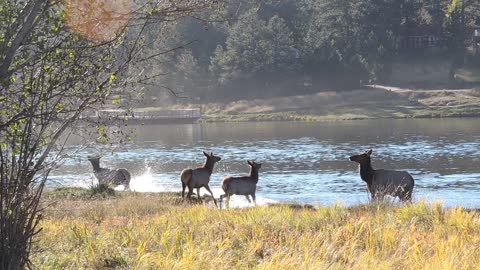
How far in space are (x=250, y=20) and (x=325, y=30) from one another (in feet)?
44.0

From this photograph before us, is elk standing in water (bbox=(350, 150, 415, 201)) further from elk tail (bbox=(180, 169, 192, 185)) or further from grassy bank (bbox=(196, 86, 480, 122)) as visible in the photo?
grassy bank (bbox=(196, 86, 480, 122))

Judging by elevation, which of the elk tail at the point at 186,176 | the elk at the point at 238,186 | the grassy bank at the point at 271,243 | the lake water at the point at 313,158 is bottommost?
the lake water at the point at 313,158

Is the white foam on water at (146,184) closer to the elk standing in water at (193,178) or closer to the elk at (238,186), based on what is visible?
Answer: the elk standing in water at (193,178)

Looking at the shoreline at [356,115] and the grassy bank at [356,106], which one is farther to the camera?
the grassy bank at [356,106]

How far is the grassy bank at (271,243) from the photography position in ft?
30.4

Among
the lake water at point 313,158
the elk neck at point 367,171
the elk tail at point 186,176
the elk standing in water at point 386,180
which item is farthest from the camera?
the lake water at point 313,158

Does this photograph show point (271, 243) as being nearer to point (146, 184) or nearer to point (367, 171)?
point (367, 171)

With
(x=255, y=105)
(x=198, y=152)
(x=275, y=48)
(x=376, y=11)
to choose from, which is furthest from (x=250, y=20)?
(x=198, y=152)

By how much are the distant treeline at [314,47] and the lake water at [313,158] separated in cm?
2329

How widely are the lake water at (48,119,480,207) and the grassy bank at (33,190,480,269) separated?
5.51 feet

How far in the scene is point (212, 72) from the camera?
10869 cm

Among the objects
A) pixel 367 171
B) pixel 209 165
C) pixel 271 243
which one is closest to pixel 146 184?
pixel 209 165

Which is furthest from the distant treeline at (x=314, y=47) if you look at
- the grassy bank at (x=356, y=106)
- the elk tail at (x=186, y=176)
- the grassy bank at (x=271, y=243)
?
the grassy bank at (x=271, y=243)

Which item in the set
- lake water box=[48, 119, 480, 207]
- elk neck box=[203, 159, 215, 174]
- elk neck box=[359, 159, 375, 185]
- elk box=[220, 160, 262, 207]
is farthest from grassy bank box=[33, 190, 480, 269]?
elk neck box=[203, 159, 215, 174]
